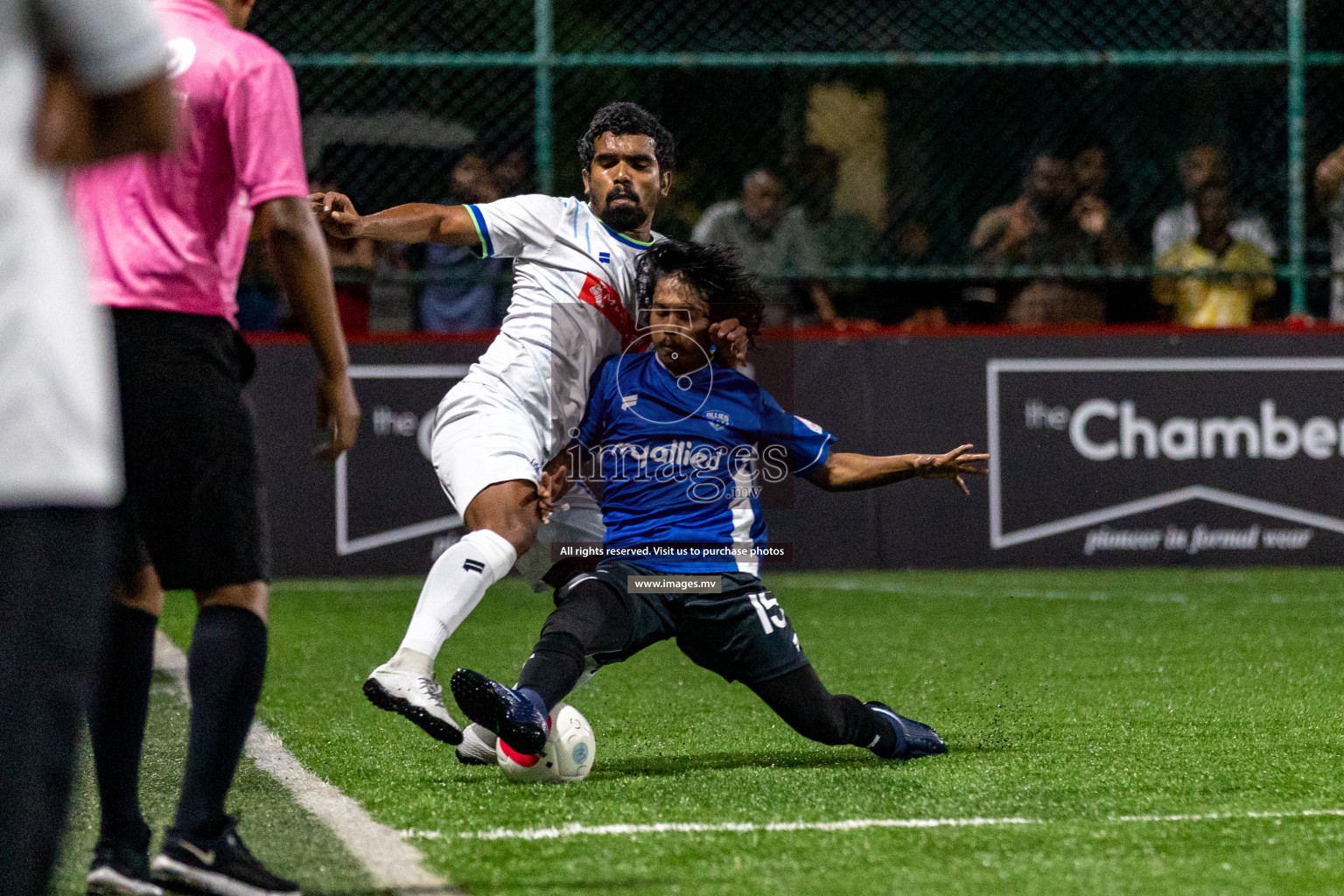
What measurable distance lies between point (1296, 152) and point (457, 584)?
8113mm

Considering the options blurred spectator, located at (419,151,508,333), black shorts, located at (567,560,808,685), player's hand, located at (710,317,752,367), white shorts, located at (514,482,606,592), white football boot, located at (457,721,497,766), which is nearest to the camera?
black shorts, located at (567,560,808,685)

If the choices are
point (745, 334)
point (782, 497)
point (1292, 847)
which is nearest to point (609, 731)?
point (745, 334)

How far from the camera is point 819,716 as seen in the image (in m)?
4.57

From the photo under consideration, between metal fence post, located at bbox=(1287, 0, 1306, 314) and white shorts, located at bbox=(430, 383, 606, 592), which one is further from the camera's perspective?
metal fence post, located at bbox=(1287, 0, 1306, 314)

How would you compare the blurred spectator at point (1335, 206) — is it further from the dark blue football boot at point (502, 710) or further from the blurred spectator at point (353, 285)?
the dark blue football boot at point (502, 710)


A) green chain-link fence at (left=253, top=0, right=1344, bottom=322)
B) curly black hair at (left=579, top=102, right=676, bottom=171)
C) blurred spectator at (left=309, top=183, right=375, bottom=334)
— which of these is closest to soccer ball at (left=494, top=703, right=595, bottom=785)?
curly black hair at (left=579, top=102, right=676, bottom=171)

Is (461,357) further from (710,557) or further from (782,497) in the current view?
(710,557)

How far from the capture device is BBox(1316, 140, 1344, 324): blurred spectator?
431 inches

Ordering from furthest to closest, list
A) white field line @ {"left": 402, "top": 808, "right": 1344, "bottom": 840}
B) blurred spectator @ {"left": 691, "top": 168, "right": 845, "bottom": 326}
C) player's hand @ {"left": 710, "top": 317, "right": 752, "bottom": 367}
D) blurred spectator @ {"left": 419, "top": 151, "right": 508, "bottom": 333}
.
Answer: blurred spectator @ {"left": 691, "top": 168, "right": 845, "bottom": 326}, blurred spectator @ {"left": 419, "top": 151, "right": 508, "bottom": 333}, player's hand @ {"left": 710, "top": 317, "right": 752, "bottom": 367}, white field line @ {"left": 402, "top": 808, "right": 1344, "bottom": 840}

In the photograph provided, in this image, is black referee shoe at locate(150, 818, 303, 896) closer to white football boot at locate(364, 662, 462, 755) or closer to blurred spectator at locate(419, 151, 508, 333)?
white football boot at locate(364, 662, 462, 755)

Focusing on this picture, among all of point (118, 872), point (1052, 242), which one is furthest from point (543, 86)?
point (118, 872)

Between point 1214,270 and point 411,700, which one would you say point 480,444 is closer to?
point 411,700

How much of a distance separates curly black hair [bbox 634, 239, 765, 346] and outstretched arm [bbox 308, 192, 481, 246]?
57 centimetres

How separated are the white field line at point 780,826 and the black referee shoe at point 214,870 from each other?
60 centimetres
